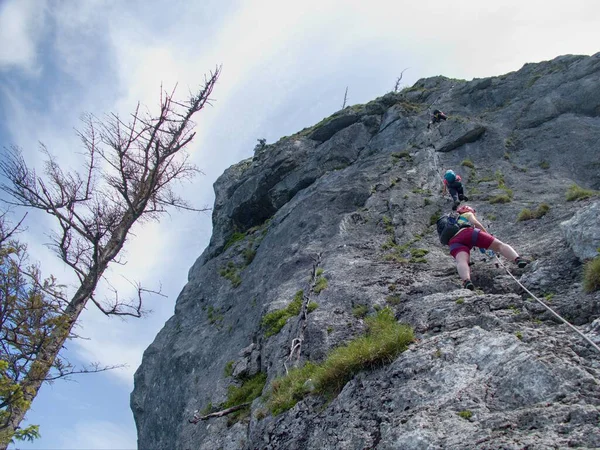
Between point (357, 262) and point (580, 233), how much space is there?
528 cm

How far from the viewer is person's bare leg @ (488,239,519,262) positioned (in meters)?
8.81

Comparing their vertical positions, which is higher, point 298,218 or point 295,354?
point 298,218

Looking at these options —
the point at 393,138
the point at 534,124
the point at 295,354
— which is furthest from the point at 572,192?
the point at 393,138

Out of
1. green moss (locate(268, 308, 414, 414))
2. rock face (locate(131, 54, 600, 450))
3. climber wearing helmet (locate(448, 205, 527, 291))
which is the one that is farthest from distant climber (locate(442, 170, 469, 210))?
green moss (locate(268, 308, 414, 414))

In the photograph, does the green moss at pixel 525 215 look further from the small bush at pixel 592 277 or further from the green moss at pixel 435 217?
the small bush at pixel 592 277

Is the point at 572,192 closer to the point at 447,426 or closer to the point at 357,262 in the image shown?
the point at 357,262

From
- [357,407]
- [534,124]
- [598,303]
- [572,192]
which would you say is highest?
[534,124]

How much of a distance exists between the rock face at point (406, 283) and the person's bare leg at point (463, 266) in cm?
39

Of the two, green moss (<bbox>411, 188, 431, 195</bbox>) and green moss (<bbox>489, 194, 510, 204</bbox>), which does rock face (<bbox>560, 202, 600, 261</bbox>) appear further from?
green moss (<bbox>411, 188, 431, 195</bbox>)

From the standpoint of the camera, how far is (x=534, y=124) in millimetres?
17797

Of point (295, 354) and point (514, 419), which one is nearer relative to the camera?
point (514, 419)

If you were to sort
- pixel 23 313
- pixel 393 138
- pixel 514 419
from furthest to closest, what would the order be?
pixel 393 138, pixel 23 313, pixel 514 419

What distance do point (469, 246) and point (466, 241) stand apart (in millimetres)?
121

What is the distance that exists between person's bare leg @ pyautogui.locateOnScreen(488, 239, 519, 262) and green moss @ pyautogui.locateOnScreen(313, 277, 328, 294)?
3967mm
